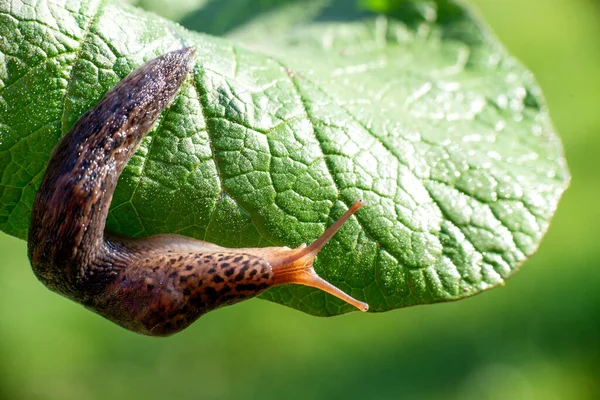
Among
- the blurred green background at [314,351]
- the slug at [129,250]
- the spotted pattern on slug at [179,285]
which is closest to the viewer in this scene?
the slug at [129,250]

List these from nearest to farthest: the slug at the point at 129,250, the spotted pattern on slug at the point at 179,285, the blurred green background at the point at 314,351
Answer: the slug at the point at 129,250 → the spotted pattern on slug at the point at 179,285 → the blurred green background at the point at 314,351

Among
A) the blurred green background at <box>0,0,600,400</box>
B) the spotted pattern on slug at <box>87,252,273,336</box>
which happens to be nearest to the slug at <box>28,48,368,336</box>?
the spotted pattern on slug at <box>87,252,273,336</box>

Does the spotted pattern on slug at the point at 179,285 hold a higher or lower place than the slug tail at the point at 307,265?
lower

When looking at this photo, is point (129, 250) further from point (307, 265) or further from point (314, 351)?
point (314, 351)

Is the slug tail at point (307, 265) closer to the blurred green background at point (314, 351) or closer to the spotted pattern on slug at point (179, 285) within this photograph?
the spotted pattern on slug at point (179, 285)

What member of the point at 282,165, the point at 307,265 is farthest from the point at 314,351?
the point at 282,165

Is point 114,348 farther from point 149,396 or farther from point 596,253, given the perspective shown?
point 596,253

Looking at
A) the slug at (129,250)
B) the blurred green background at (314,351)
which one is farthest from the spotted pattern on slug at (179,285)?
the blurred green background at (314,351)
